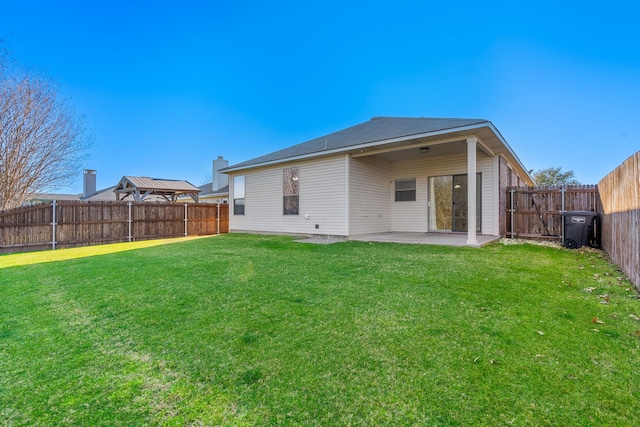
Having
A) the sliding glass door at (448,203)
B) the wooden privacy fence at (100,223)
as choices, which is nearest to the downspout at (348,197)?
the sliding glass door at (448,203)

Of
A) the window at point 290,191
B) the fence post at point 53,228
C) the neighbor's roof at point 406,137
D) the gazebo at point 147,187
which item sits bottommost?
the fence post at point 53,228

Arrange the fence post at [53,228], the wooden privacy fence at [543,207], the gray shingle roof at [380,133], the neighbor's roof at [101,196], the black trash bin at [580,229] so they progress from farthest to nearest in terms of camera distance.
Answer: the neighbor's roof at [101,196] < the fence post at [53,228] < the wooden privacy fence at [543,207] < the gray shingle roof at [380,133] < the black trash bin at [580,229]

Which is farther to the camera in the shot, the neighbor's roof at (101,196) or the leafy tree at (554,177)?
the leafy tree at (554,177)

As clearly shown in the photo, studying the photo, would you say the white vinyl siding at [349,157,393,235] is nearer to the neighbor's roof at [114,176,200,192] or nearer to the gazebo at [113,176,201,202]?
the gazebo at [113,176,201,202]

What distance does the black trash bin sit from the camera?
7.19m

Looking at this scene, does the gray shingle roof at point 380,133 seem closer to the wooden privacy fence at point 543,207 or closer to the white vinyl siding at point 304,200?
the white vinyl siding at point 304,200

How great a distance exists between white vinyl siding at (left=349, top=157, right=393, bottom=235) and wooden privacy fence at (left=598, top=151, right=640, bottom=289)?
5.71 metres

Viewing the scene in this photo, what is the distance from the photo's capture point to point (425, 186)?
10.1 m

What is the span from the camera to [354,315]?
2.77 metres

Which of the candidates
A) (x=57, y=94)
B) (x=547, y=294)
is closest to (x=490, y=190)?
(x=547, y=294)

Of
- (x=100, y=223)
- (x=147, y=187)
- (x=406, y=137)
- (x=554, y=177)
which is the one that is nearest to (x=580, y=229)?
(x=406, y=137)

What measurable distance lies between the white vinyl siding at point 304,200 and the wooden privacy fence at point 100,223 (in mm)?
1994

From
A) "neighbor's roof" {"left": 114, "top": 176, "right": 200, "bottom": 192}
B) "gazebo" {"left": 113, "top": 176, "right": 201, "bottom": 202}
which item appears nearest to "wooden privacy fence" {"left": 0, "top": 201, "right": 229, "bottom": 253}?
"gazebo" {"left": 113, "top": 176, "right": 201, "bottom": 202}

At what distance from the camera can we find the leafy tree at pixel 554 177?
2695 cm
